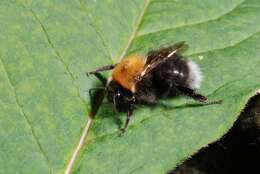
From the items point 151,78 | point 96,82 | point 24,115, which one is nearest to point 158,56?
point 151,78

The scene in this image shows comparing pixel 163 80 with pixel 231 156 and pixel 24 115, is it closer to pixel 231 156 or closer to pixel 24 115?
pixel 231 156

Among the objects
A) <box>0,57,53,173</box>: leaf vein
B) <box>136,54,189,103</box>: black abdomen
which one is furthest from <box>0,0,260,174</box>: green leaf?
<box>136,54,189,103</box>: black abdomen

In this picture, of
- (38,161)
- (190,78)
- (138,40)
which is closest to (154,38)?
(138,40)

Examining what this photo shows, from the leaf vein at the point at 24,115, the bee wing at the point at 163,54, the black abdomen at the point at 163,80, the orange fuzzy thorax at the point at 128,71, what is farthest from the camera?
the black abdomen at the point at 163,80

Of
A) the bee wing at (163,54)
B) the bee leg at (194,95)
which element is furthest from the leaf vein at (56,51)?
the bee leg at (194,95)

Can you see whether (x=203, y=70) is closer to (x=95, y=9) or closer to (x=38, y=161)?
(x=95, y=9)

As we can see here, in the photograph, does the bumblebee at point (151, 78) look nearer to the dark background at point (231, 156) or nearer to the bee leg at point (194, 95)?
the bee leg at point (194, 95)

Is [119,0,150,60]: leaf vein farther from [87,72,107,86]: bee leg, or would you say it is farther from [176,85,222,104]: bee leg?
[176,85,222,104]: bee leg
